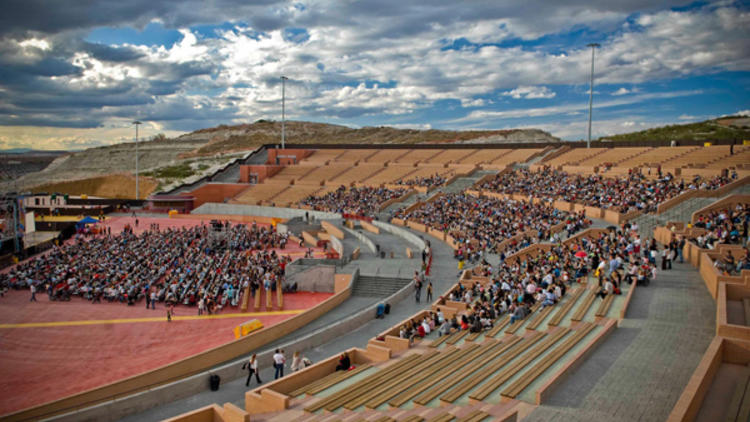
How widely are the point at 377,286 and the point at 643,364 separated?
44.9 feet

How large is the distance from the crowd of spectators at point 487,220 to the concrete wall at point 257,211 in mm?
8169

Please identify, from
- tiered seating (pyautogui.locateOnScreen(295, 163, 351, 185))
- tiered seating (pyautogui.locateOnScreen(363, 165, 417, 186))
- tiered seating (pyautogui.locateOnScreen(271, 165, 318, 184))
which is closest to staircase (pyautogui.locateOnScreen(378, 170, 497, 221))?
tiered seating (pyautogui.locateOnScreen(363, 165, 417, 186))

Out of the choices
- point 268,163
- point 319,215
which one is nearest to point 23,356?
point 319,215

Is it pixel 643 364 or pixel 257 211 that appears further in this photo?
pixel 257 211

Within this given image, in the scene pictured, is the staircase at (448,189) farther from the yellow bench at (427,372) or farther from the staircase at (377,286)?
the yellow bench at (427,372)

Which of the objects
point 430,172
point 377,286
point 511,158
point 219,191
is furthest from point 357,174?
point 377,286

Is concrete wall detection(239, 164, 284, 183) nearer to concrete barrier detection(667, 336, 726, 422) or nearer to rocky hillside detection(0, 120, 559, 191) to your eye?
rocky hillside detection(0, 120, 559, 191)

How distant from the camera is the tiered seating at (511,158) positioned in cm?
4846

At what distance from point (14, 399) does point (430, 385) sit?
1128 centimetres

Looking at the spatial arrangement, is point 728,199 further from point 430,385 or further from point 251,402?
point 251,402

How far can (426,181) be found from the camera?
47.5 metres

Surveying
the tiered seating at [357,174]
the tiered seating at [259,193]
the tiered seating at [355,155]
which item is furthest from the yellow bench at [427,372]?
the tiered seating at [355,155]

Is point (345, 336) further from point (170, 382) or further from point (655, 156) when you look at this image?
point (655, 156)

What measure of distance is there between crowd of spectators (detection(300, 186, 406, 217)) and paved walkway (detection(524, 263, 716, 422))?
28844 mm
